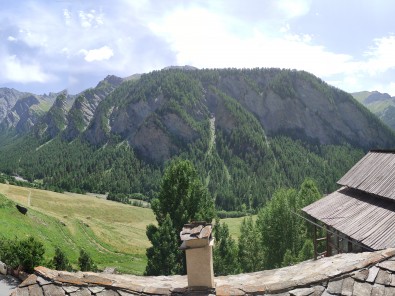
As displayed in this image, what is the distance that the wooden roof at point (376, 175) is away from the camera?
72.8 ft

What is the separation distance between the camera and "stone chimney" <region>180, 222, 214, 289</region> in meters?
9.99

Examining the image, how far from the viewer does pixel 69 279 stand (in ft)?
31.8

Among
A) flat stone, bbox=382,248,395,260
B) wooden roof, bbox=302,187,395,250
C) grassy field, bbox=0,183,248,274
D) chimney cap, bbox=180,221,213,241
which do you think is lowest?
grassy field, bbox=0,183,248,274

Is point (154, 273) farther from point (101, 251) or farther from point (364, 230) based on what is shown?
point (101, 251)

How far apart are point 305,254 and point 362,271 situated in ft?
100

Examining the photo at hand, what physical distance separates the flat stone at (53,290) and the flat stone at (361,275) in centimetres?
739

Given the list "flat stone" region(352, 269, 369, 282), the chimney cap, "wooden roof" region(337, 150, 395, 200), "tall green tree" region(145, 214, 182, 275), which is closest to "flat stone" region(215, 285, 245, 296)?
the chimney cap

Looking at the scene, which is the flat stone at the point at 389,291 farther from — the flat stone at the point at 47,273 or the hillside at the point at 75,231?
the hillside at the point at 75,231

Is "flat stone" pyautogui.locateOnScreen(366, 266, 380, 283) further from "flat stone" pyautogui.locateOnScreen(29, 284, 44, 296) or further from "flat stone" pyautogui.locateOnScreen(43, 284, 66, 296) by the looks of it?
"flat stone" pyautogui.locateOnScreen(29, 284, 44, 296)

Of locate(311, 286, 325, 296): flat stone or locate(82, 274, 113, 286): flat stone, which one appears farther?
locate(82, 274, 113, 286): flat stone

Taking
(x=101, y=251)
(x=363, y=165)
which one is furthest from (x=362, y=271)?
(x=101, y=251)

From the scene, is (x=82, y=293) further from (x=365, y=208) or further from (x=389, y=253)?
(x=365, y=208)

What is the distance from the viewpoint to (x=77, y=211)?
12231cm

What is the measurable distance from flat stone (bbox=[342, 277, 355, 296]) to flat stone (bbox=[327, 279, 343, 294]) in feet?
0.27
